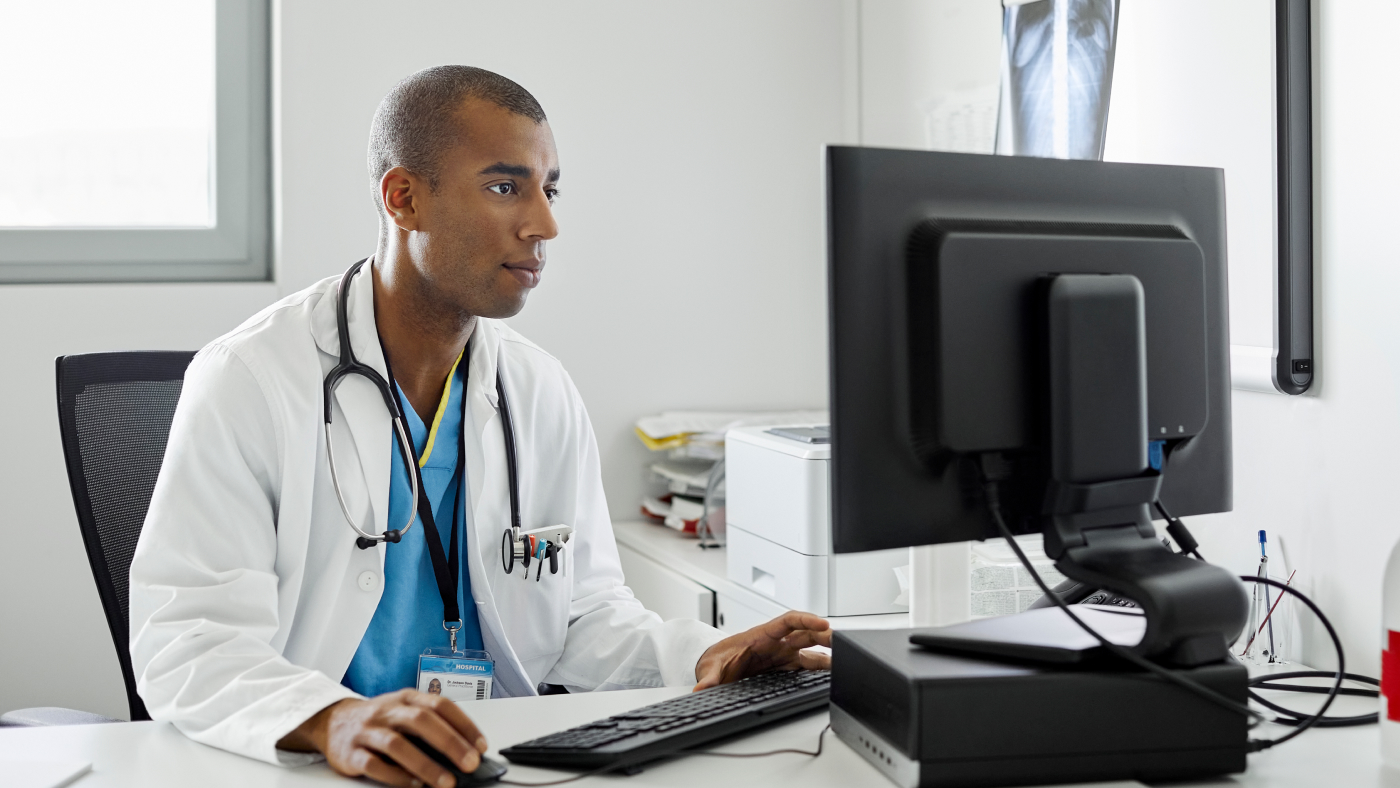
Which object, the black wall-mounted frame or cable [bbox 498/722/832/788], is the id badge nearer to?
cable [bbox 498/722/832/788]

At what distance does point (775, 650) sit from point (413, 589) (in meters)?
0.47

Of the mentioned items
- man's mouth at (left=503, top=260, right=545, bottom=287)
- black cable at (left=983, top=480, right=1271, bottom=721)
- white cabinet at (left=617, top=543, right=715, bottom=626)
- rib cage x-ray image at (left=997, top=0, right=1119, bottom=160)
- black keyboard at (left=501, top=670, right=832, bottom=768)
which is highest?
→ rib cage x-ray image at (left=997, top=0, right=1119, bottom=160)

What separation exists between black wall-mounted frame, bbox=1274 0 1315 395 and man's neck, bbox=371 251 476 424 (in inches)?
39.6

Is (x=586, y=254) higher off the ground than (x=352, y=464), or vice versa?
(x=586, y=254)

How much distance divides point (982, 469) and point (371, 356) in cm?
78

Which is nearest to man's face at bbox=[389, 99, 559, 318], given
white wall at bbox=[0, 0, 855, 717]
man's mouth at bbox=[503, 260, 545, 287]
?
man's mouth at bbox=[503, 260, 545, 287]

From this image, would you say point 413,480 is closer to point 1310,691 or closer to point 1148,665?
point 1148,665

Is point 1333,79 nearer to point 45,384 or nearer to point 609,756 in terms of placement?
point 609,756

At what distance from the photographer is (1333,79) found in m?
1.46

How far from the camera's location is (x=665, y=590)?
2.40 metres

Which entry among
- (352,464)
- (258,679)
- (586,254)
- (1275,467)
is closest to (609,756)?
(258,679)

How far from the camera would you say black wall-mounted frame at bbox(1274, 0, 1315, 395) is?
1.48 meters

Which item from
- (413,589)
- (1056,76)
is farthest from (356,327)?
(1056,76)

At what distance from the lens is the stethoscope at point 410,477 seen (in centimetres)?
138
